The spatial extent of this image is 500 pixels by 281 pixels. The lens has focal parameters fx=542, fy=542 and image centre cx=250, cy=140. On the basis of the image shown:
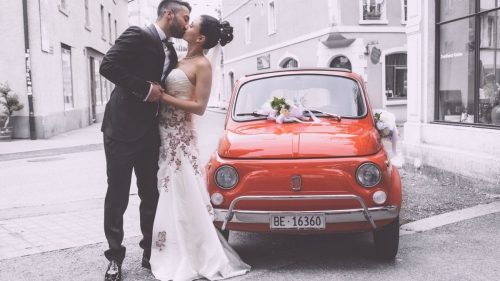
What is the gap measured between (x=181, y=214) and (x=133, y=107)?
3.04ft

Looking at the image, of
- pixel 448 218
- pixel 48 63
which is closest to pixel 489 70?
pixel 448 218

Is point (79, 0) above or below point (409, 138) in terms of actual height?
above

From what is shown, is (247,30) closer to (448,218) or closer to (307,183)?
(448,218)

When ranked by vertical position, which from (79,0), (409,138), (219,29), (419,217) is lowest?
(419,217)

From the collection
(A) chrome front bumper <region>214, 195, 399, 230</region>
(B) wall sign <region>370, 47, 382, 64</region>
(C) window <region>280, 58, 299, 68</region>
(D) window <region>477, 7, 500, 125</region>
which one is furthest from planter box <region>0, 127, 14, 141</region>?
(C) window <region>280, 58, 299, 68</region>

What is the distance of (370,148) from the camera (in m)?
4.39

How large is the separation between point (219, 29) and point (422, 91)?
595 centimetres

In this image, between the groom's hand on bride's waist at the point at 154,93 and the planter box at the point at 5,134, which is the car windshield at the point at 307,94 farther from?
the planter box at the point at 5,134

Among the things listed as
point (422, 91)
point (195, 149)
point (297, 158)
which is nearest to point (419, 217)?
point (297, 158)

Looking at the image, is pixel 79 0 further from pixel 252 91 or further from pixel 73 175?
pixel 252 91

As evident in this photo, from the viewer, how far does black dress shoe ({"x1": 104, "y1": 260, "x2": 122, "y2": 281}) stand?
416 cm

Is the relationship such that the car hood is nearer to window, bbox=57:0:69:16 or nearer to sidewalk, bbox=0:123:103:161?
sidewalk, bbox=0:123:103:161

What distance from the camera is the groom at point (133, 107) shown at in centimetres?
404

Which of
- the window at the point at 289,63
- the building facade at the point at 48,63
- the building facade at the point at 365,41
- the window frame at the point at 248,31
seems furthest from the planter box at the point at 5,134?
the window frame at the point at 248,31
